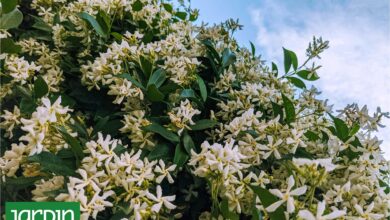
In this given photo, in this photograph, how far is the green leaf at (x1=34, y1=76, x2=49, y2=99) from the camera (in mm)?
1319

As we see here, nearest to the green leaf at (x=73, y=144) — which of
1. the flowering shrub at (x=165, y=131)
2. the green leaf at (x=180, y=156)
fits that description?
the flowering shrub at (x=165, y=131)

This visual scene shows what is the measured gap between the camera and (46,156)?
1.04 meters

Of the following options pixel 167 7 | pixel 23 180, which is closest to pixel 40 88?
pixel 23 180

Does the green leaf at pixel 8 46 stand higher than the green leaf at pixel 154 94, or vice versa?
the green leaf at pixel 8 46

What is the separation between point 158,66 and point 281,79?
588 mm

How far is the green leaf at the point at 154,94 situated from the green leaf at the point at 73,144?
33cm

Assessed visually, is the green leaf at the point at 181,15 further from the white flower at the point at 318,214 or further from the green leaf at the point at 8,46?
the white flower at the point at 318,214

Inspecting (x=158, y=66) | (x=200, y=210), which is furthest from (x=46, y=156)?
(x=158, y=66)

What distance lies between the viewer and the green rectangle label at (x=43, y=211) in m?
0.90

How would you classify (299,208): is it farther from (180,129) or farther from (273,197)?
(180,129)

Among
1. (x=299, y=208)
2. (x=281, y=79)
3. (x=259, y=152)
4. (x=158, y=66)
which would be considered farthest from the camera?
(x=281, y=79)

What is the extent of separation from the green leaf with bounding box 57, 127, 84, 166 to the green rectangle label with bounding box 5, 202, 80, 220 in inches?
4.8

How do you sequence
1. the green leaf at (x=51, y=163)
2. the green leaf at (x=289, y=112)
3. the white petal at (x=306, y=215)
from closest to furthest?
the white petal at (x=306, y=215), the green leaf at (x=51, y=163), the green leaf at (x=289, y=112)

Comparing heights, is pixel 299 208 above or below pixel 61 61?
below
